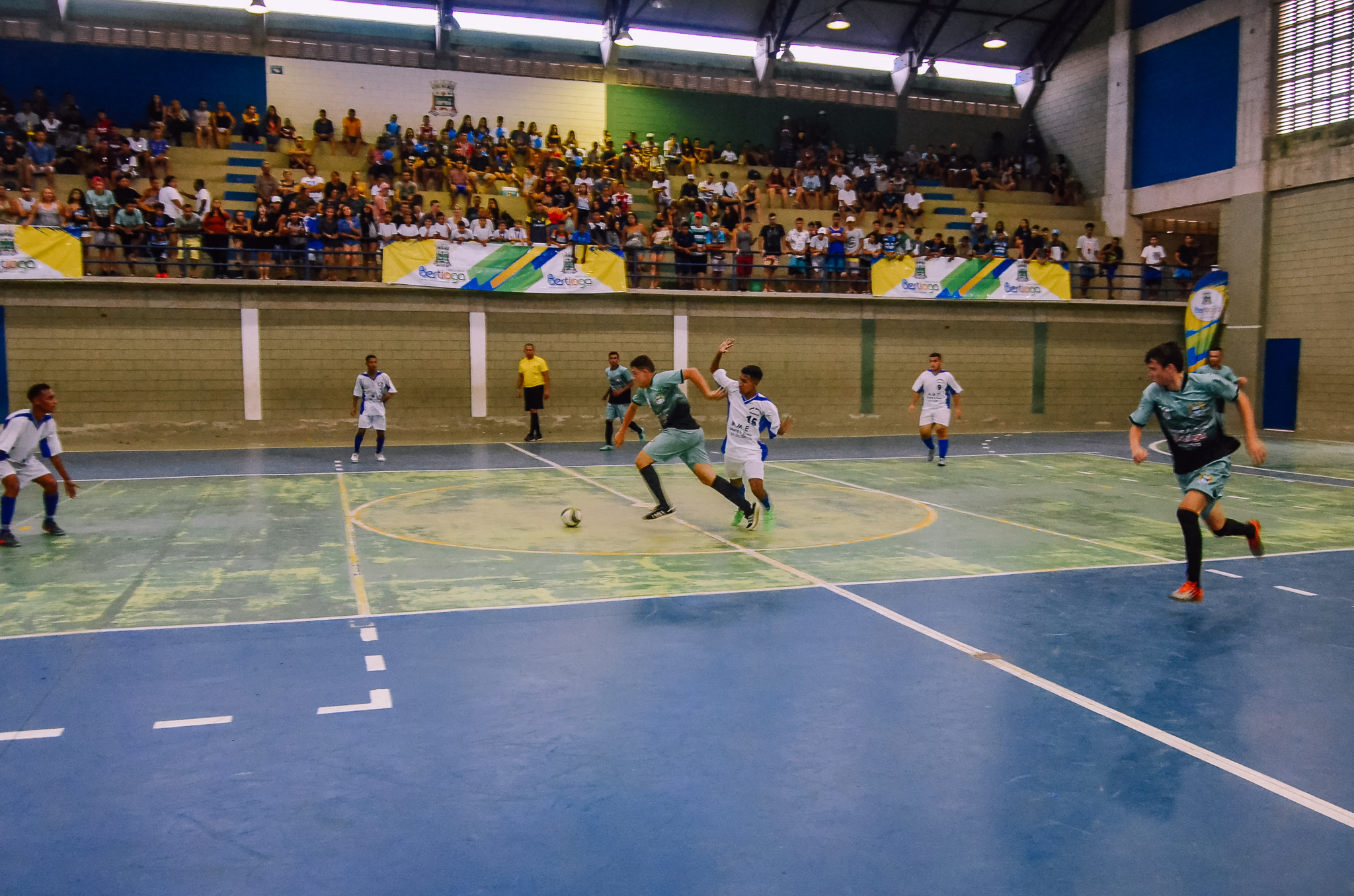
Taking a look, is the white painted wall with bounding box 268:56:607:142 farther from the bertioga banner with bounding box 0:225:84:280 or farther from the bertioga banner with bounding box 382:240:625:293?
the bertioga banner with bounding box 0:225:84:280

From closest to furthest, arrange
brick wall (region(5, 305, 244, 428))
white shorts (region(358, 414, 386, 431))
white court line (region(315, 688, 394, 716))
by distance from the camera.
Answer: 1. white court line (region(315, 688, 394, 716))
2. white shorts (region(358, 414, 386, 431))
3. brick wall (region(5, 305, 244, 428))

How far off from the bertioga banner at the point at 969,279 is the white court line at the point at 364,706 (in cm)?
2237

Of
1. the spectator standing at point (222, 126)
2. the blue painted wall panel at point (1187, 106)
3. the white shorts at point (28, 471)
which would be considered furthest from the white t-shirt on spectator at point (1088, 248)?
the white shorts at point (28, 471)

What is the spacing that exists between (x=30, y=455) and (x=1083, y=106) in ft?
114

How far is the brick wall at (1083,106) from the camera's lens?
33500 millimetres

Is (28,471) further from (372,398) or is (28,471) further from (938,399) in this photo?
(938,399)

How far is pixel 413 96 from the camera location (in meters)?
31.5

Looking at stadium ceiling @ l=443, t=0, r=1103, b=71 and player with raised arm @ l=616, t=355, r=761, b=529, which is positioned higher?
stadium ceiling @ l=443, t=0, r=1103, b=71

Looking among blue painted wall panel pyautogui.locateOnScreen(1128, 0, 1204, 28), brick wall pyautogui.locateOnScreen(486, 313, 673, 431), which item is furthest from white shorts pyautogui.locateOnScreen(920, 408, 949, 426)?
blue painted wall panel pyautogui.locateOnScreen(1128, 0, 1204, 28)

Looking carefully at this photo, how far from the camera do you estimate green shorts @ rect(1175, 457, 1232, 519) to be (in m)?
8.05

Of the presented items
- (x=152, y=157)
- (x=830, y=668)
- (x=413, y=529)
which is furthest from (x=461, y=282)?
(x=830, y=668)

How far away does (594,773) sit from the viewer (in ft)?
15.5

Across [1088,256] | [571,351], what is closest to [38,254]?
[571,351]

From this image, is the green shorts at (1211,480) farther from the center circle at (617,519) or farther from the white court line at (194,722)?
the white court line at (194,722)
